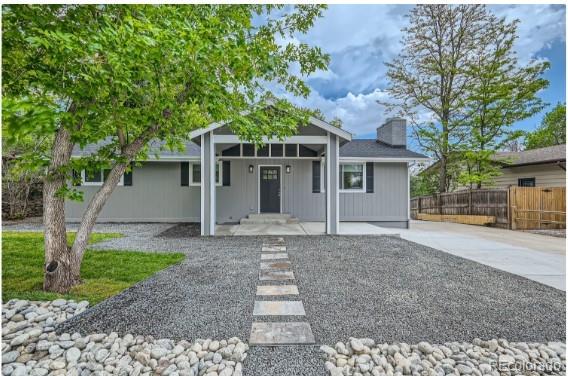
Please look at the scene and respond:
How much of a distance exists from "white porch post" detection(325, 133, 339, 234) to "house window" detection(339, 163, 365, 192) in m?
2.82

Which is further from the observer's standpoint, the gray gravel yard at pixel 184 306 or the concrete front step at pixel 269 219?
the concrete front step at pixel 269 219

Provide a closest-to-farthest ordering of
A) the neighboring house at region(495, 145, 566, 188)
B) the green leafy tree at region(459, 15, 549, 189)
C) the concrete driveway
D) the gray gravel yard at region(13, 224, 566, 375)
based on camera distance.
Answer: the gray gravel yard at region(13, 224, 566, 375)
the concrete driveway
the neighboring house at region(495, 145, 566, 188)
the green leafy tree at region(459, 15, 549, 189)

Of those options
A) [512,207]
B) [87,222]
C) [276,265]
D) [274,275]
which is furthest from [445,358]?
[512,207]

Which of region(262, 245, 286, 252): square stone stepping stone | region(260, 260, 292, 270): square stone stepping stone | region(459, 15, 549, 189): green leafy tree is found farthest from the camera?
region(459, 15, 549, 189): green leafy tree

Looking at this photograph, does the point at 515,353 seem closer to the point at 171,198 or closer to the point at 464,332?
the point at 464,332

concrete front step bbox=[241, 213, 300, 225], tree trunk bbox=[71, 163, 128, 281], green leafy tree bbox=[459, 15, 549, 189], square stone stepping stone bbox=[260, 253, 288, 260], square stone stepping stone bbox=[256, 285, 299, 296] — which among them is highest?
green leafy tree bbox=[459, 15, 549, 189]

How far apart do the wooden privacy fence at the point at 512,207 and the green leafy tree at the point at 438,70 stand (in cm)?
194

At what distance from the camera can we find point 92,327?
2537 mm

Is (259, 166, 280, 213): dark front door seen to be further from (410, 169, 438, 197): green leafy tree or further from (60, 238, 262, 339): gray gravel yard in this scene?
(410, 169, 438, 197): green leafy tree

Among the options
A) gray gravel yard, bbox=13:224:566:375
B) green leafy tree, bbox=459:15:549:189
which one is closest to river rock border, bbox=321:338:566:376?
gray gravel yard, bbox=13:224:566:375

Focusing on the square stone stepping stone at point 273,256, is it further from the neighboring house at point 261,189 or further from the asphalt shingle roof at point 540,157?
the asphalt shingle roof at point 540,157

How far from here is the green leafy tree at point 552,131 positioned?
21750 millimetres

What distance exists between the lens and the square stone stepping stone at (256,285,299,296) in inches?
135

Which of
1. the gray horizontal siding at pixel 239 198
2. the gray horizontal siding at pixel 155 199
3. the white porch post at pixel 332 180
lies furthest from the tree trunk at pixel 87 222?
the gray horizontal siding at pixel 155 199
